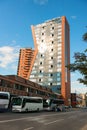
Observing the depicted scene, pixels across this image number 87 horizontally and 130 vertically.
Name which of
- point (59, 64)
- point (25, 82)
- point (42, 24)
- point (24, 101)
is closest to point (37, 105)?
point (24, 101)

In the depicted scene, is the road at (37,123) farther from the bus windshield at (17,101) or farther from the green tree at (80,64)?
the bus windshield at (17,101)

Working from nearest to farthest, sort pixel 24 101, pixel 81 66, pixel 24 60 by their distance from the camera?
pixel 81 66, pixel 24 101, pixel 24 60

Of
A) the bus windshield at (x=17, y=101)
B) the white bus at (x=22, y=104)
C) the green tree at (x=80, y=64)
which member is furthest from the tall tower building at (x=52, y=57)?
the green tree at (x=80, y=64)

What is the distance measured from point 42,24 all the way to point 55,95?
46970 millimetres

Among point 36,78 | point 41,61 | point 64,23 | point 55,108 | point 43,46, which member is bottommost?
point 55,108

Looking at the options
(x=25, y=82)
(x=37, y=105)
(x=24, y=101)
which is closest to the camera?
(x=24, y=101)

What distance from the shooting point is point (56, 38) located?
135125 millimetres

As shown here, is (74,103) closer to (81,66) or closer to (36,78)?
(36,78)

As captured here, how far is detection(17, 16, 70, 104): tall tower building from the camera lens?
127750mm

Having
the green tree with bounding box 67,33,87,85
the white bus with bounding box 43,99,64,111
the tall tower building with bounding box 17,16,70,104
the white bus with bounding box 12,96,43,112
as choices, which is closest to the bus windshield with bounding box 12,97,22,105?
the white bus with bounding box 12,96,43,112

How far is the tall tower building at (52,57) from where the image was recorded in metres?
128

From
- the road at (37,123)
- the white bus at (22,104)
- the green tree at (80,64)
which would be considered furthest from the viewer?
the white bus at (22,104)

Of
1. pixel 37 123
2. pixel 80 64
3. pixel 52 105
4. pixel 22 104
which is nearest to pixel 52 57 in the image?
pixel 52 105

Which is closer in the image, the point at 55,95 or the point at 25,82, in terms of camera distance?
the point at 25,82
